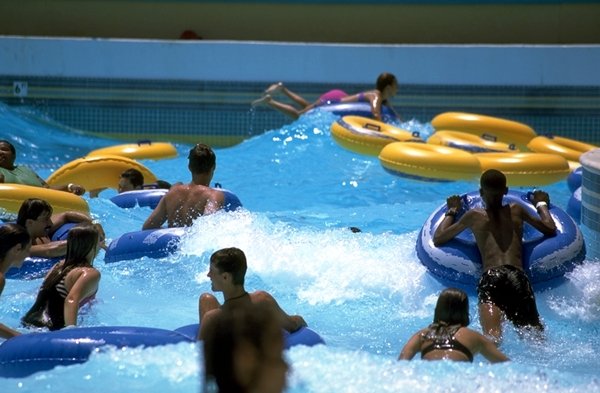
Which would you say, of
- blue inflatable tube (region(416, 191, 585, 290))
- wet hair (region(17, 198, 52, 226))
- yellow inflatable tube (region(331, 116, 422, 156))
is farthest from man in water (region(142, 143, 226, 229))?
yellow inflatable tube (region(331, 116, 422, 156))

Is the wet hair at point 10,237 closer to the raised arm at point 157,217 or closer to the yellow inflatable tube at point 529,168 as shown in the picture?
the raised arm at point 157,217

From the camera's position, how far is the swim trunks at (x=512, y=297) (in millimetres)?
6148

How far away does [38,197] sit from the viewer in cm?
823

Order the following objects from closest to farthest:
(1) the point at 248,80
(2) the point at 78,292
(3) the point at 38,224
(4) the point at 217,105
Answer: (2) the point at 78,292
(3) the point at 38,224
(1) the point at 248,80
(4) the point at 217,105

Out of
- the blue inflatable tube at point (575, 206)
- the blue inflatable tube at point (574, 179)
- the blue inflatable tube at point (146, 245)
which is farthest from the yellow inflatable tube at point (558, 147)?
the blue inflatable tube at point (146, 245)

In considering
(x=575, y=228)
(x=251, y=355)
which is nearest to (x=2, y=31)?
(x=575, y=228)

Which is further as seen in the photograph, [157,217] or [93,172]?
[93,172]

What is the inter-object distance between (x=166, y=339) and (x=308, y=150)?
681 cm

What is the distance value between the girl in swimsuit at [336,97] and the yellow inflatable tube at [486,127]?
2.03 feet

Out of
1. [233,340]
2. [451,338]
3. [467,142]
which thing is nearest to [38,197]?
[451,338]

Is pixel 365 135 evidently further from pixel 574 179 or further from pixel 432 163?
pixel 574 179

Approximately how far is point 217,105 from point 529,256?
295 inches

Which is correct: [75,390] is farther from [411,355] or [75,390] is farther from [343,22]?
[343,22]

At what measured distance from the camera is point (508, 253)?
267 inches
